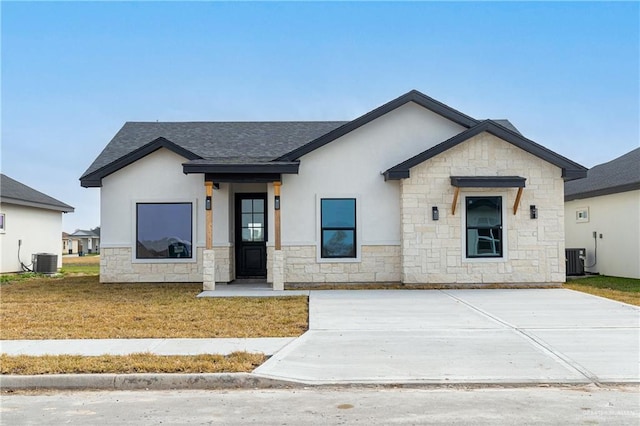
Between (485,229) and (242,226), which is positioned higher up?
(242,226)

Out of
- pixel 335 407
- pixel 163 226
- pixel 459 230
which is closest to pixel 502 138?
pixel 459 230

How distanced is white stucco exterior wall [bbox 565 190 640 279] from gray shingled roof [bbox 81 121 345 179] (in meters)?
9.66

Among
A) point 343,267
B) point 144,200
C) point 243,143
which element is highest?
point 243,143

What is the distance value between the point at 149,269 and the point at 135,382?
9.41 meters

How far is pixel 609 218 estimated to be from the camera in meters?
17.6

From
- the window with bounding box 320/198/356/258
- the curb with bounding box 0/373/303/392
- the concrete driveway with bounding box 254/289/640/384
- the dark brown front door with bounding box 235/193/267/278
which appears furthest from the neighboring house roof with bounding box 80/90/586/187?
the curb with bounding box 0/373/303/392

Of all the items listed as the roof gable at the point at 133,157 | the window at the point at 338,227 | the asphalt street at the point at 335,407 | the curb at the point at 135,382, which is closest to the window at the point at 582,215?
the window at the point at 338,227

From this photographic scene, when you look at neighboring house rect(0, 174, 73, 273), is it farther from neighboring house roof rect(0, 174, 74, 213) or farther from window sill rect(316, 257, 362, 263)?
window sill rect(316, 257, 362, 263)

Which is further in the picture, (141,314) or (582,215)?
(582,215)

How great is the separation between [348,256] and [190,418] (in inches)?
373

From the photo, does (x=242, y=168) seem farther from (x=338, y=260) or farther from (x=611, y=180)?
(x=611, y=180)

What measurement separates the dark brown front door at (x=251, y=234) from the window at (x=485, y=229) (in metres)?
5.95

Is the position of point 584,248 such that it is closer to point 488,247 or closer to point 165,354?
point 488,247

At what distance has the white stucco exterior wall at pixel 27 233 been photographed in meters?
19.3
